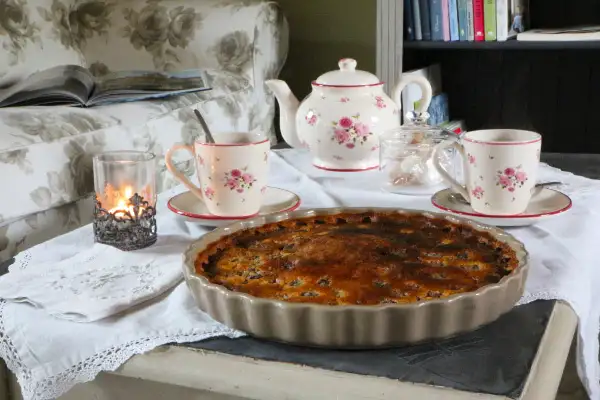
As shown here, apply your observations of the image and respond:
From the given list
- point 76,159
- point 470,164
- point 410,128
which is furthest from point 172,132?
point 470,164

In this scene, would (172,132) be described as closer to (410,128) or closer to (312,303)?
(410,128)

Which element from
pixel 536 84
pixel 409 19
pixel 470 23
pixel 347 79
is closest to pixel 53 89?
pixel 347 79

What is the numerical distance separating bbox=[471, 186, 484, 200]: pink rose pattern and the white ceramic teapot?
32 cm

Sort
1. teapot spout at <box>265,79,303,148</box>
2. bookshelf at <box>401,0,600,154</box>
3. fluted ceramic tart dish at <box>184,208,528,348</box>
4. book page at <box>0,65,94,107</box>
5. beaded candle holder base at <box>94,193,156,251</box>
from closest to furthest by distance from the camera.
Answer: fluted ceramic tart dish at <box>184,208,528,348</box> → beaded candle holder base at <box>94,193,156,251</box> → teapot spout at <box>265,79,303,148</box> → book page at <box>0,65,94,107</box> → bookshelf at <box>401,0,600,154</box>

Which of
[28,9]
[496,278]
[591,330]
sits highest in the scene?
[28,9]

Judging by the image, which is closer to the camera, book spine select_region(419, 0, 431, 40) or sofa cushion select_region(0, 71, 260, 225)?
sofa cushion select_region(0, 71, 260, 225)

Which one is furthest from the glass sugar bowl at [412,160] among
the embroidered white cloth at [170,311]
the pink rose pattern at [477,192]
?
the pink rose pattern at [477,192]

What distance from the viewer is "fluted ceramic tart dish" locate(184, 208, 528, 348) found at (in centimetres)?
59

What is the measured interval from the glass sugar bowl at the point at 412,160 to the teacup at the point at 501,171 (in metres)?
0.16

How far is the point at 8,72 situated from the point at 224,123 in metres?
0.61

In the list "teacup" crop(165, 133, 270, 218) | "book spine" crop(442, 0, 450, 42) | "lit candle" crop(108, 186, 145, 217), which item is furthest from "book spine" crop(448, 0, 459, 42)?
"lit candle" crop(108, 186, 145, 217)

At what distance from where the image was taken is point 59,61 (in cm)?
225

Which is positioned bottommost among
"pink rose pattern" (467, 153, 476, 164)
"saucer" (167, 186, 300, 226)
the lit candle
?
"saucer" (167, 186, 300, 226)

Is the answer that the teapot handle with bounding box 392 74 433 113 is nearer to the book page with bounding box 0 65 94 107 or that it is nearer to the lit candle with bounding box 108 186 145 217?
the lit candle with bounding box 108 186 145 217
